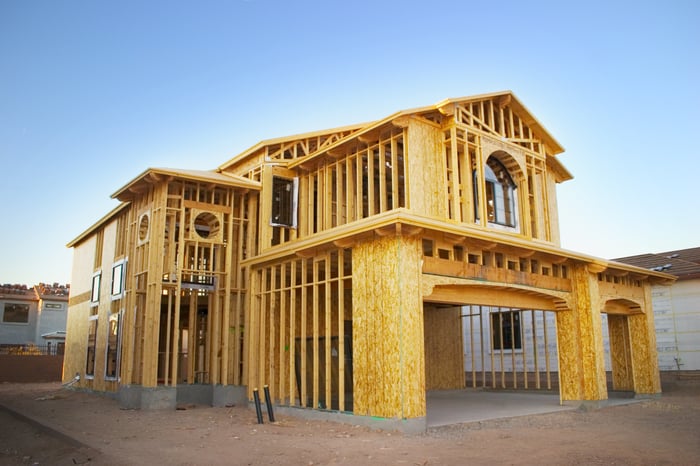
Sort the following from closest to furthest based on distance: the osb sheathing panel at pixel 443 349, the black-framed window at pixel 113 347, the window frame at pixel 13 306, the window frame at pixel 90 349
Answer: the black-framed window at pixel 113 347, the window frame at pixel 90 349, the osb sheathing panel at pixel 443 349, the window frame at pixel 13 306

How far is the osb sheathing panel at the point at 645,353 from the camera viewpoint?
1927 cm

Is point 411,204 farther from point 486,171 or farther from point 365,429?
point 365,429

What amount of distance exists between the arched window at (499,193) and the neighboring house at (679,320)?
852 cm

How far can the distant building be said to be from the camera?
4428 centimetres

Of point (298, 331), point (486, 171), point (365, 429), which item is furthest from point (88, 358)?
point (486, 171)

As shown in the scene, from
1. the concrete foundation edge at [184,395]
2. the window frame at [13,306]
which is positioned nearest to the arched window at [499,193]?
the concrete foundation edge at [184,395]

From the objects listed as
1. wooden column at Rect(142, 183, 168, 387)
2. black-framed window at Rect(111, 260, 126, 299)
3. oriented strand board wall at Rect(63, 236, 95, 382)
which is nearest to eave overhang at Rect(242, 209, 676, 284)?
wooden column at Rect(142, 183, 168, 387)

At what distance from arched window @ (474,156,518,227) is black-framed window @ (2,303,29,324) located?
1611 inches

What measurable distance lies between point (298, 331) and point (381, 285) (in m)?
5.72

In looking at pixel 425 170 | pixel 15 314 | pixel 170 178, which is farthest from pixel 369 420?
pixel 15 314

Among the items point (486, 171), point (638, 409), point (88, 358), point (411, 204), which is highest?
point (486, 171)

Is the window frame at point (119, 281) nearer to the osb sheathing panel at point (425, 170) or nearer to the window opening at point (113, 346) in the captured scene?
the window opening at point (113, 346)

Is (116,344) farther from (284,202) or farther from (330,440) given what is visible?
(330,440)

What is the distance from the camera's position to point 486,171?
59.2 feet
